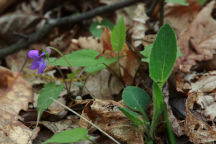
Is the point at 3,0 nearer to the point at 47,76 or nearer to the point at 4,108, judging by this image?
the point at 47,76

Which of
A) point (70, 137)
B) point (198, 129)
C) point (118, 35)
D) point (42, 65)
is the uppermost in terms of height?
point (118, 35)

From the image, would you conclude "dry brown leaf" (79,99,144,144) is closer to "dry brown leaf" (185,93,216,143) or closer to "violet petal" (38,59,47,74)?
"dry brown leaf" (185,93,216,143)

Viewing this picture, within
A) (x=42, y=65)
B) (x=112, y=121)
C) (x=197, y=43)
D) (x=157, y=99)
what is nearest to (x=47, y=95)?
(x=42, y=65)

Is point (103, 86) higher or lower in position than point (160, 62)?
lower

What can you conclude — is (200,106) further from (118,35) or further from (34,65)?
(34,65)

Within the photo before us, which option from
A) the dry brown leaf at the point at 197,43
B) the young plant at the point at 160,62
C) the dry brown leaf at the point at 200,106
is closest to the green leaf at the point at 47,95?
the young plant at the point at 160,62

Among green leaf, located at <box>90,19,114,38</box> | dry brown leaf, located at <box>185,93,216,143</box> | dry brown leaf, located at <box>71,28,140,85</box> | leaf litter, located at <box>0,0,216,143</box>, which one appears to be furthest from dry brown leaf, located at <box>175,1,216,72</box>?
green leaf, located at <box>90,19,114,38</box>
